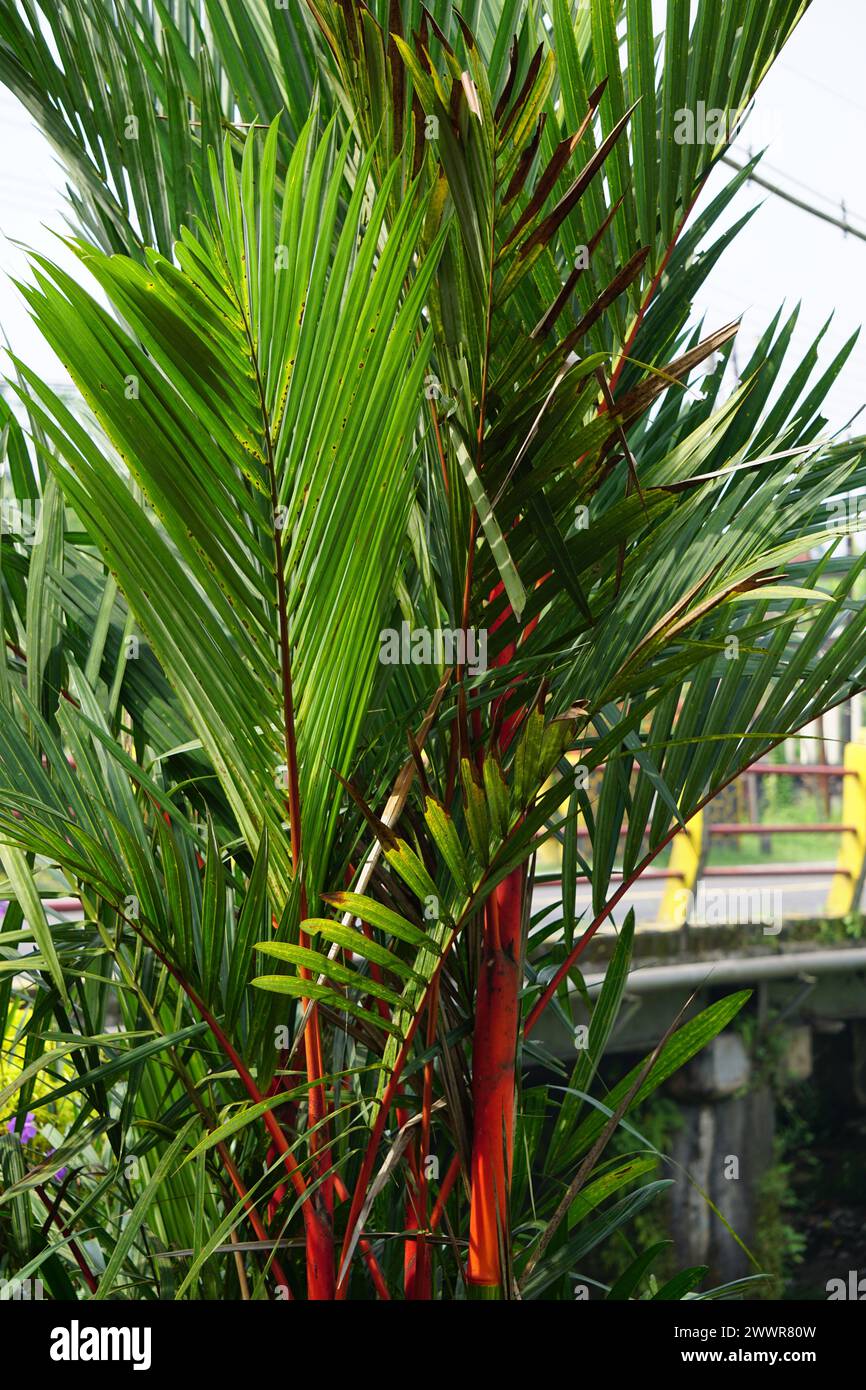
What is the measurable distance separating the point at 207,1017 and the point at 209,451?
0.98 feet

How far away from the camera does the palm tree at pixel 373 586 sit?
54cm

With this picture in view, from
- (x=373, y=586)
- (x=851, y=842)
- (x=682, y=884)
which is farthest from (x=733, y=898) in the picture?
(x=373, y=586)

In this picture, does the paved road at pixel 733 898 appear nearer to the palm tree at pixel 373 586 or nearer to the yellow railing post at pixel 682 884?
the yellow railing post at pixel 682 884

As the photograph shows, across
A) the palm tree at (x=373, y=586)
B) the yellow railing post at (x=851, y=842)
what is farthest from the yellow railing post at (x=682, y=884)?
the palm tree at (x=373, y=586)

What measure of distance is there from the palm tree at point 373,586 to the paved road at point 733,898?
57 centimetres

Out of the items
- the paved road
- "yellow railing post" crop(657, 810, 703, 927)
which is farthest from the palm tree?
"yellow railing post" crop(657, 810, 703, 927)

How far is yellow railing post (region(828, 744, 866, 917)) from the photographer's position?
4578 millimetres

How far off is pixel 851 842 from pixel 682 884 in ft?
3.27

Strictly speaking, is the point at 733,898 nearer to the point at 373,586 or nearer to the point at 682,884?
the point at 682,884

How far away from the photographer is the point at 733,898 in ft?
10.8

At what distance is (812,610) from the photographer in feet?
2.17

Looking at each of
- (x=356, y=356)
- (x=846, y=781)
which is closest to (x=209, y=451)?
(x=356, y=356)

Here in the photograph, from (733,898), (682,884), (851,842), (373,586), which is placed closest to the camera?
(373,586)

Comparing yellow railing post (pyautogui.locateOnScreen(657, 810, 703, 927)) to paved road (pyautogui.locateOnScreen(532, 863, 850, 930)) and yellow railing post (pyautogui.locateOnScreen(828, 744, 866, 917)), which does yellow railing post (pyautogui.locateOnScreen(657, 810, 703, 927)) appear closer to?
paved road (pyautogui.locateOnScreen(532, 863, 850, 930))
